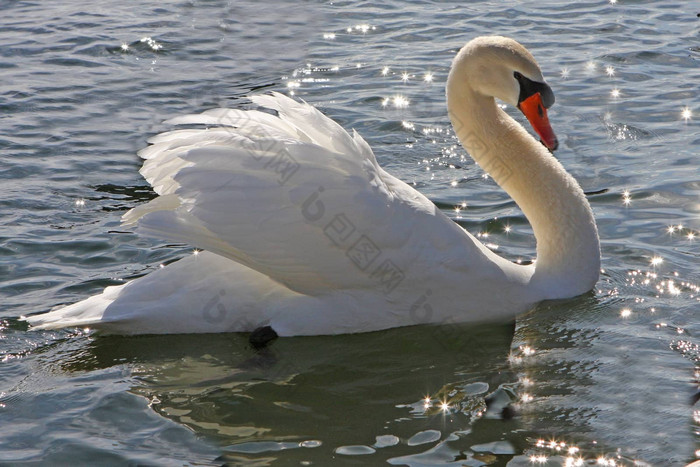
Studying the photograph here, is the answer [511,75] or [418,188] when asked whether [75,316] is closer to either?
[511,75]

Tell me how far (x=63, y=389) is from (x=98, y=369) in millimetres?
→ 335

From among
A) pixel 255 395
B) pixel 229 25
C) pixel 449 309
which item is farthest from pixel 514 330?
pixel 229 25

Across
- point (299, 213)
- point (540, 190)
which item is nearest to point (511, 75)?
→ point (540, 190)

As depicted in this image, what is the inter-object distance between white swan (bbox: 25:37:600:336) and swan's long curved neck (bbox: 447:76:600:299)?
0.01 metres

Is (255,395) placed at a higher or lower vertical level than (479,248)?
lower

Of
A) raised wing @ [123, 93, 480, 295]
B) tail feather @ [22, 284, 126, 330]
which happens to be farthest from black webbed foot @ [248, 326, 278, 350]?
tail feather @ [22, 284, 126, 330]

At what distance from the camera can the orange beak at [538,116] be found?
253 inches

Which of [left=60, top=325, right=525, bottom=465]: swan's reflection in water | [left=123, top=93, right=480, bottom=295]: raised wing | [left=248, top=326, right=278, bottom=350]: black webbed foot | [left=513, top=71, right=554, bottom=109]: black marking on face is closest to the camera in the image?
[left=60, top=325, right=525, bottom=465]: swan's reflection in water

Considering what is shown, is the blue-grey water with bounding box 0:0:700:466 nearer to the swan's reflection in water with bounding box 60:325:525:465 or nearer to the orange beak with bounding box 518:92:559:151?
the swan's reflection in water with bounding box 60:325:525:465

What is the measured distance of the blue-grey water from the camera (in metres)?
5.18

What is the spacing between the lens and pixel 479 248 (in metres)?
6.22

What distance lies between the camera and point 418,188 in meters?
8.23

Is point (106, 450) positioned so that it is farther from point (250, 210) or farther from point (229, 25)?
point (229, 25)

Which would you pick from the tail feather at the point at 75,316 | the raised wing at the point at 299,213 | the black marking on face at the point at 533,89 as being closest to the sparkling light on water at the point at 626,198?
the black marking on face at the point at 533,89
